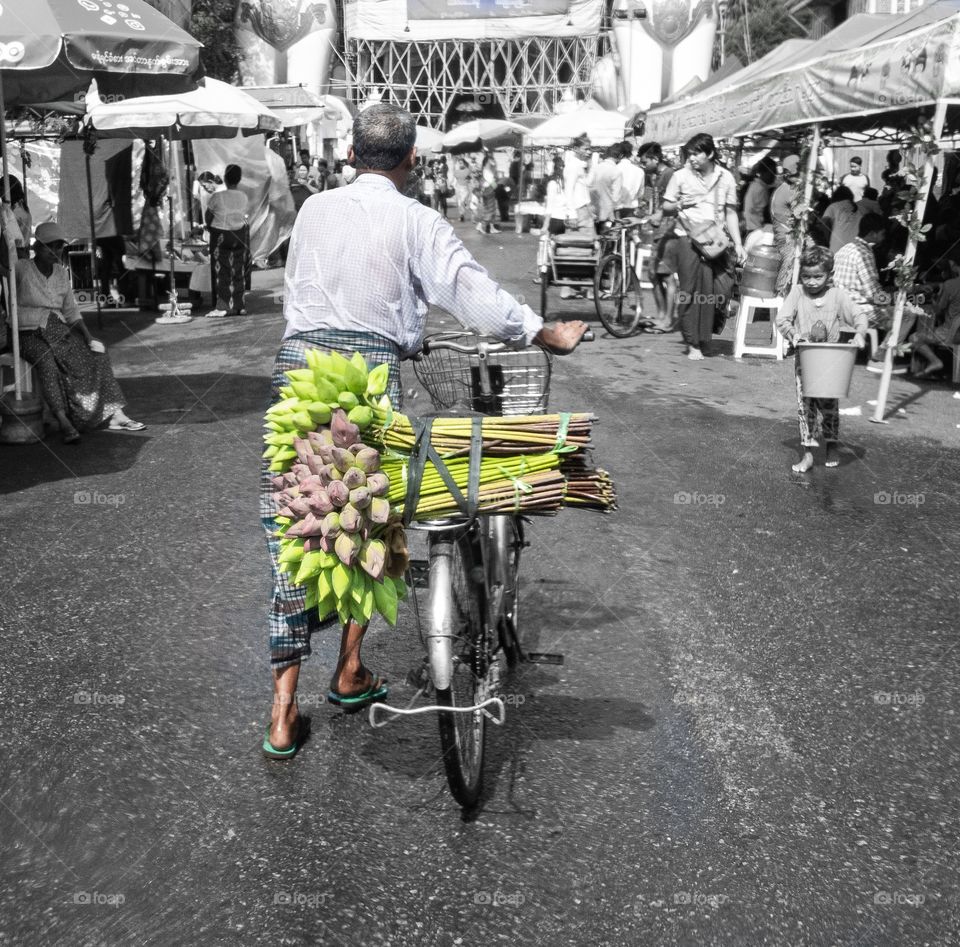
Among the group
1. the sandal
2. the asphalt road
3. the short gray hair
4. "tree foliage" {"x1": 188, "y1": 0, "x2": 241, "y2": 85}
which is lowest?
the sandal

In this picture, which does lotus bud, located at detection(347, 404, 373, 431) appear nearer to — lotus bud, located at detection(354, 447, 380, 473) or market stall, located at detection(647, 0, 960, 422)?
lotus bud, located at detection(354, 447, 380, 473)

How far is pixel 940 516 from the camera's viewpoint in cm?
690

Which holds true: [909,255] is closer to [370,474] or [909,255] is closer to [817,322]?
[817,322]

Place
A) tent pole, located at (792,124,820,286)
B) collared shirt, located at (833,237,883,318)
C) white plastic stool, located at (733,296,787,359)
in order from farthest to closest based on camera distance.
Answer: white plastic stool, located at (733,296,787,359)
tent pole, located at (792,124,820,286)
collared shirt, located at (833,237,883,318)

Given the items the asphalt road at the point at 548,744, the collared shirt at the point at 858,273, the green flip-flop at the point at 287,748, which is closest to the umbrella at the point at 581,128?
the collared shirt at the point at 858,273

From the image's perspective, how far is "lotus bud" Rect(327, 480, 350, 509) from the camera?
3.07 meters

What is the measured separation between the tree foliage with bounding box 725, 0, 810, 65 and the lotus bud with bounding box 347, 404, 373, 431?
57633 mm

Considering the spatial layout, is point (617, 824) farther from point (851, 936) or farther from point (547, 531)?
point (547, 531)

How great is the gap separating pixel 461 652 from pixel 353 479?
2.39ft

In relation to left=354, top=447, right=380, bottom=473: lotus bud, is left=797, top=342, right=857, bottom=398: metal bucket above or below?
below

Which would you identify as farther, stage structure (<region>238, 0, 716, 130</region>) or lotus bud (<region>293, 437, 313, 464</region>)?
stage structure (<region>238, 0, 716, 130</region>)

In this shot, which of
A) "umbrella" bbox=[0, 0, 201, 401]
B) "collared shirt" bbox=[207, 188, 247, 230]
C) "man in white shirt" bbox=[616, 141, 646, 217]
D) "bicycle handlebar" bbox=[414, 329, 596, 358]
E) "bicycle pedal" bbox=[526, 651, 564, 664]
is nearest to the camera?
"bicycle handlebar" bbox=[414, 329, 596, 358]

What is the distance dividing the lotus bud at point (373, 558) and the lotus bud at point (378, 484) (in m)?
0.13

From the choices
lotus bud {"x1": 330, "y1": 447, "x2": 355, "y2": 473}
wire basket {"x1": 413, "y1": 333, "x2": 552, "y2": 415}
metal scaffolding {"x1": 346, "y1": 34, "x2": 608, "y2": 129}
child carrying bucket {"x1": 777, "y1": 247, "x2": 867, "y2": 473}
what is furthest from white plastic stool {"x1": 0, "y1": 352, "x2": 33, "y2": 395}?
metal scaffolding {"x1": 346, "y1": 34, "x2": 608, "y2": 129}
